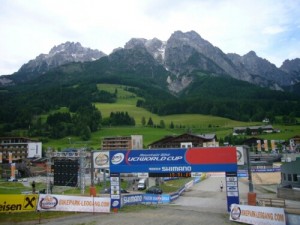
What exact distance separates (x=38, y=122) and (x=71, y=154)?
12483cm

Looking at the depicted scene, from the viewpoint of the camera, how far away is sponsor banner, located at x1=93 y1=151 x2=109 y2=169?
4456cm

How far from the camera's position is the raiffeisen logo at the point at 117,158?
43812mm

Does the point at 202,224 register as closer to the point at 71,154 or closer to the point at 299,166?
the point at 299,166

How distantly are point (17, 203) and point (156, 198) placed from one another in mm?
22500

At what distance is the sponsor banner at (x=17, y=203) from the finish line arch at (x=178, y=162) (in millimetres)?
9690

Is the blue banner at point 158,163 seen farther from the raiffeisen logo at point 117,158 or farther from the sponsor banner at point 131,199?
the sponsor banner at point 131,199

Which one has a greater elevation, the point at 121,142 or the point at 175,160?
the point at 121,142

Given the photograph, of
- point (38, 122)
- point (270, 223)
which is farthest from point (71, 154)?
point (38, 122)

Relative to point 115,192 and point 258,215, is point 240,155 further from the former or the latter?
point 115,192

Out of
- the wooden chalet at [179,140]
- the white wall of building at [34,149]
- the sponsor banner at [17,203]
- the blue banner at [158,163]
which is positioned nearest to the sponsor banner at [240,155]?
the blue banner at [158,163]

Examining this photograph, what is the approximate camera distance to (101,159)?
44.8m

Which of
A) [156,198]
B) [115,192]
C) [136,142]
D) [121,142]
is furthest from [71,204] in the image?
[121,142]

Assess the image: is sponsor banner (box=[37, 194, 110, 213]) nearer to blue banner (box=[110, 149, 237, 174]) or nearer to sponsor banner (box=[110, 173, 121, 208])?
sponsor banner (box=[110, 173, 121, 208])

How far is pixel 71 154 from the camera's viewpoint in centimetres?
6862
